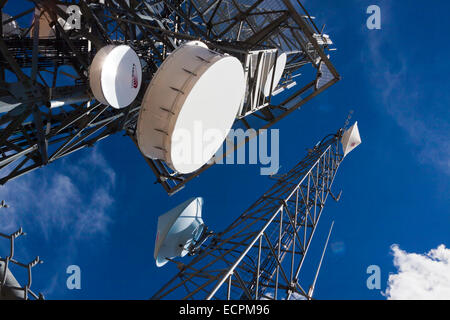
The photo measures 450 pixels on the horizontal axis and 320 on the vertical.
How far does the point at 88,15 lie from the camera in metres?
9.42

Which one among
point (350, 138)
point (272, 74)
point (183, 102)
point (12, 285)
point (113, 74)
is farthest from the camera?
point (350, 138)

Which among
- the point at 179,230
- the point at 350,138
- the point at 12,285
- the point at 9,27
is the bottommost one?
the point at 12,285

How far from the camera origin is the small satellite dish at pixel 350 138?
2389 cm

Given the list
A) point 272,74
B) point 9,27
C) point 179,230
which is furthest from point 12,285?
point 9,27

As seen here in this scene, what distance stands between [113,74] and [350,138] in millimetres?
21767

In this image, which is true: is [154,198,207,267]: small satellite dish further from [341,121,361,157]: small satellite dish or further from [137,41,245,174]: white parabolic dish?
[341,121,361,157]: small satellite dish

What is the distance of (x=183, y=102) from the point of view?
6.45 meters

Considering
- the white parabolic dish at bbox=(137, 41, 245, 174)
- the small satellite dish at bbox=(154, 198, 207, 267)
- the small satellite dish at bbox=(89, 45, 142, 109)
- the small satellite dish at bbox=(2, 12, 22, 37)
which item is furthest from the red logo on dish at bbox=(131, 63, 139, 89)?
the small satellite dish at bbox=(2, 12, 22, 37)

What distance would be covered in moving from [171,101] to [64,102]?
418 centimetres

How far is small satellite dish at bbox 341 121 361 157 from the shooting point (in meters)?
23.9

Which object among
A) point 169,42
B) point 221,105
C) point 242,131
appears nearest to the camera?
point 221,105

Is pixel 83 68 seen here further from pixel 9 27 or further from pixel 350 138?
pixel 350 138

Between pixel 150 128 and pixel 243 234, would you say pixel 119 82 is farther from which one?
pixel 243 234
